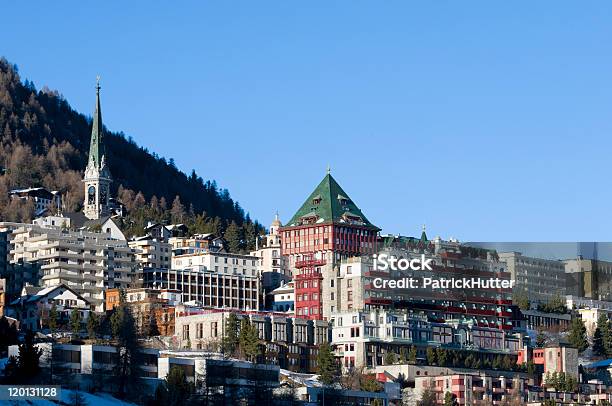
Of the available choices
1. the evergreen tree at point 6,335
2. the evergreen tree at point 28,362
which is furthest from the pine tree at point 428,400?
the evergreen tree at point 28,362

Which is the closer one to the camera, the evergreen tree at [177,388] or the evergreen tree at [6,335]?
the evergreen tree at [177,388]

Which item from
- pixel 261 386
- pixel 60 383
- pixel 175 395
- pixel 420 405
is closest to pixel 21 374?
pixel 60 383

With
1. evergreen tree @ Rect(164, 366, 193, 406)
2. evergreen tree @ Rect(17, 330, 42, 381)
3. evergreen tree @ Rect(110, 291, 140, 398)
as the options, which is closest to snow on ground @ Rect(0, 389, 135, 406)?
evergreen tree @ Rect(110, 291, 140, 398)

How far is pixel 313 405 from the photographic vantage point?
186 metres

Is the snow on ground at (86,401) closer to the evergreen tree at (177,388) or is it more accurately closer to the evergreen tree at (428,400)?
the evergreen tree at (177,388)

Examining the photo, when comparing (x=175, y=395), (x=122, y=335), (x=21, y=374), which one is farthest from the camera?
(x=122, y=335)

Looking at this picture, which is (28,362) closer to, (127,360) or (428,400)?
(127,360)

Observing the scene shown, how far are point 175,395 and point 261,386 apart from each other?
12.4 metres

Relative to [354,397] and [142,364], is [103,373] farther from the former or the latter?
[354,397]

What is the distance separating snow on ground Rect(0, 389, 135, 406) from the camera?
154m

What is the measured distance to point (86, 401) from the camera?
162m

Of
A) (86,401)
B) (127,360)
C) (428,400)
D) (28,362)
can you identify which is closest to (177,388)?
(127,360)

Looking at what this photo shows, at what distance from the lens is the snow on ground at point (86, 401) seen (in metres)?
154

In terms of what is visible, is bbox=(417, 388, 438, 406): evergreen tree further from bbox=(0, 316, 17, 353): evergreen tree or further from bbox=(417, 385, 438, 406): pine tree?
bbox=(0, 316, 17, 353): evergreen tree
